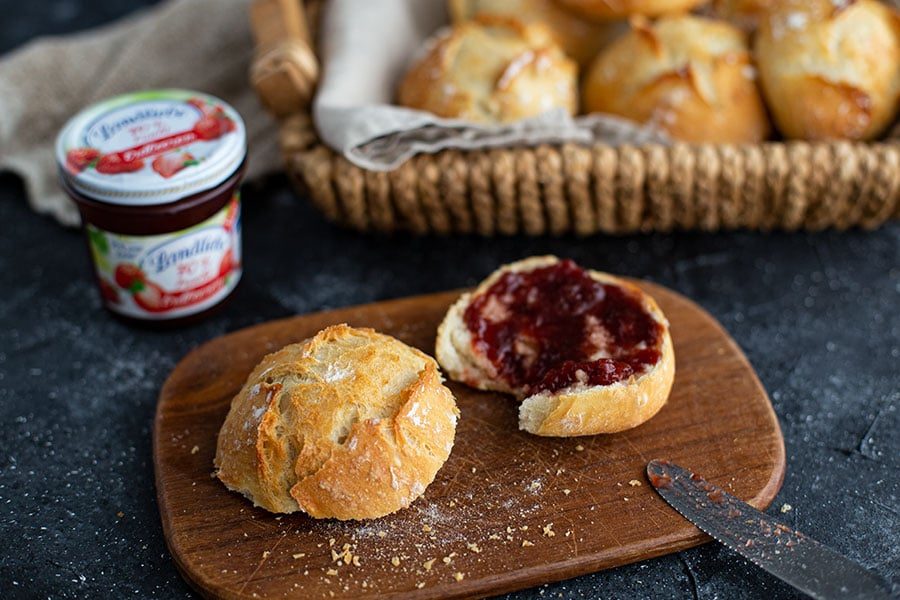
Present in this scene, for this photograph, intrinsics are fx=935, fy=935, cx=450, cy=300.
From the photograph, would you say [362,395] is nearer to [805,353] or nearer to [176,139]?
[176,139]

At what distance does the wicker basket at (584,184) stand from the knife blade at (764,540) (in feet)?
3.08

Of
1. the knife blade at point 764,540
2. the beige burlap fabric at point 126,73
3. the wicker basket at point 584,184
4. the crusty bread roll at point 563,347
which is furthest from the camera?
the beige burlap fabric at point 126,73

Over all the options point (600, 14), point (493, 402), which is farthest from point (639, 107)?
point (493, 402)

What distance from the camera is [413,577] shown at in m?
1.94

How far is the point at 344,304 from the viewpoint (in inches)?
111

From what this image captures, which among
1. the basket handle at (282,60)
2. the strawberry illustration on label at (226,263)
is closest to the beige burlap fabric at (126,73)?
the basket handle at (282,60)

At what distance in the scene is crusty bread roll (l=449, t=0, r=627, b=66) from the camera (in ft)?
10.2

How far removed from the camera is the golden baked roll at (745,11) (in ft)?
9.96

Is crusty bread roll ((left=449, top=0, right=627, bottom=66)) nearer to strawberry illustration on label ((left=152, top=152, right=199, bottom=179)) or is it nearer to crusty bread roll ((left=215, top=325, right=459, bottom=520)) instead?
strawberry illustration on label ((left=152, top=152, right=199, bottom=179))

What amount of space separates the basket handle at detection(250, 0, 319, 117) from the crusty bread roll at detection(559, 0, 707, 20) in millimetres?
867

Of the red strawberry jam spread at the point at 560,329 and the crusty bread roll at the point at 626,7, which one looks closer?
the red strawberry jam spread at the point at 560,329

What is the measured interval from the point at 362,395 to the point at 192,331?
0.85m

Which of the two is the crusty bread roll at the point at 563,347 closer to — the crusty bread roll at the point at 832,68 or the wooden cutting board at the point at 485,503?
the wooden cutting board at the point at 485,503

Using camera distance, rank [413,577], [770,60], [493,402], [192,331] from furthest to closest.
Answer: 1. [770,60]
2. [192,331]
3. [493,402]
4. [413,577]
